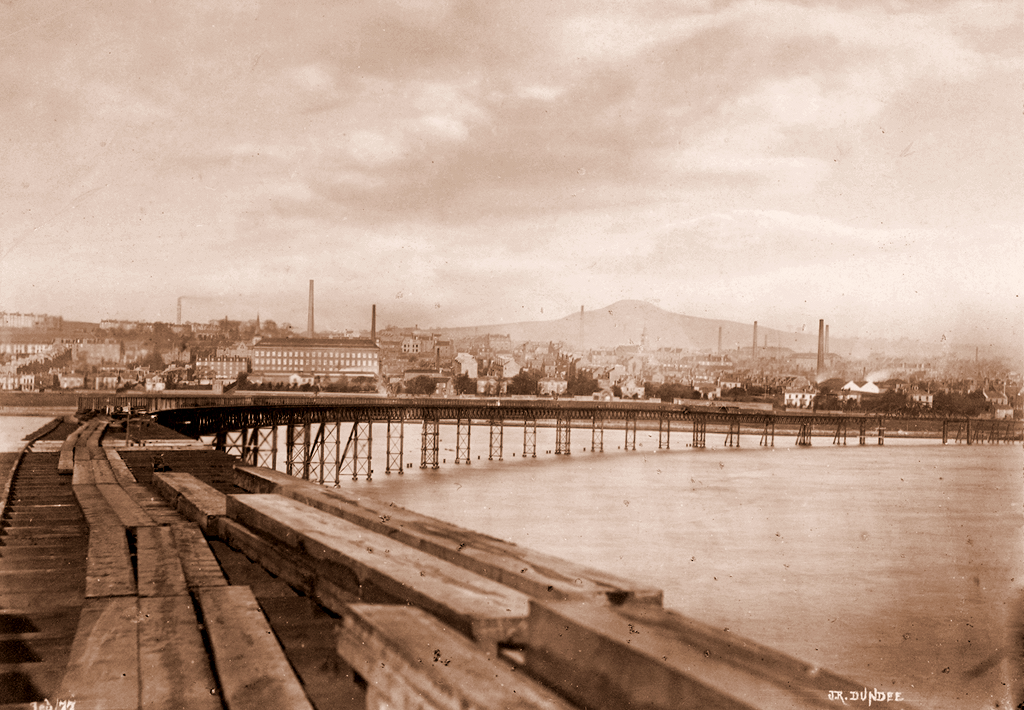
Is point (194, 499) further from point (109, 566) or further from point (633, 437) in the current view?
point (633, 437)

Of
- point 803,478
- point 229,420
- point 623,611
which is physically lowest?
point 803,478

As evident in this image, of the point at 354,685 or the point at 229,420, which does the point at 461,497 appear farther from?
the point at 354,685

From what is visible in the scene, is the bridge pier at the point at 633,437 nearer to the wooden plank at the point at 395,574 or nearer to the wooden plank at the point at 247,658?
the wooden plank at the point at 395,574

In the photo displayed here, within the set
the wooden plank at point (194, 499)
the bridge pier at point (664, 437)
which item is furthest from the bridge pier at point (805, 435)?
the wooden plank at point (194, 499)

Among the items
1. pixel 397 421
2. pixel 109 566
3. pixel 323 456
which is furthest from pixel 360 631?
pixel 397 421

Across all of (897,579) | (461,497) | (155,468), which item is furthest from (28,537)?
(461,497)

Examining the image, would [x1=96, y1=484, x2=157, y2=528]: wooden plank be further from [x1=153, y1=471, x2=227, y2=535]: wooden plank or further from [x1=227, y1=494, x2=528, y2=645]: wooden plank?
[x1=227, y1=494, x2=528, y2=645]: wooden plank
